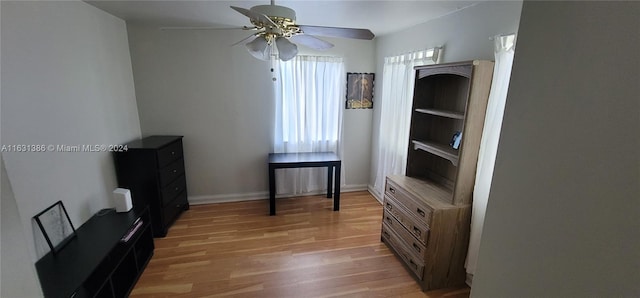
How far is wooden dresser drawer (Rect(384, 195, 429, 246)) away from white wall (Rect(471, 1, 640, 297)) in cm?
Answer: 139

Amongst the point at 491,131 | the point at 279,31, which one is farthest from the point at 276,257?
the point at 491,131

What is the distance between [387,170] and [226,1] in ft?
8.52

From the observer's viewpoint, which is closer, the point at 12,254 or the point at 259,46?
the point at 12,254

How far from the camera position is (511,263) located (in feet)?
2.34

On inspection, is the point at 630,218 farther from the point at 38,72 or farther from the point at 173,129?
the point at 173,129

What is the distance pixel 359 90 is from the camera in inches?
149

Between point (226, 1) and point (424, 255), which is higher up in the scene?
point (226, 1)

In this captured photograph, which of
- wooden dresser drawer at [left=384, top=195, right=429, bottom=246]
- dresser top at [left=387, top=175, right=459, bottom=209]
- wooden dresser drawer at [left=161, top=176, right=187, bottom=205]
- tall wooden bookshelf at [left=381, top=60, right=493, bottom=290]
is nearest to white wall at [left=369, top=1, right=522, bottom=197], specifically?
tall wooden bookshelf at [left=381, top=60, right=493, bottom=290]

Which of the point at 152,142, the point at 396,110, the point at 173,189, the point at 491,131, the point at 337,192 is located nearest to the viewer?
the point at 491,131

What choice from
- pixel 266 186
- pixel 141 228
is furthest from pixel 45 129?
pixel 266 186

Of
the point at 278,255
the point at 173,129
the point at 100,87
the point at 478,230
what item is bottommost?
the point at 278,255

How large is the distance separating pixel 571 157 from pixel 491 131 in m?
1.45

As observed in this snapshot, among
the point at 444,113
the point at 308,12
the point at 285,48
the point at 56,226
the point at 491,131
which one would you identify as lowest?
the point at 56,226

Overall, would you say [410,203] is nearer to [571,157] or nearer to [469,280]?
[469,280]
